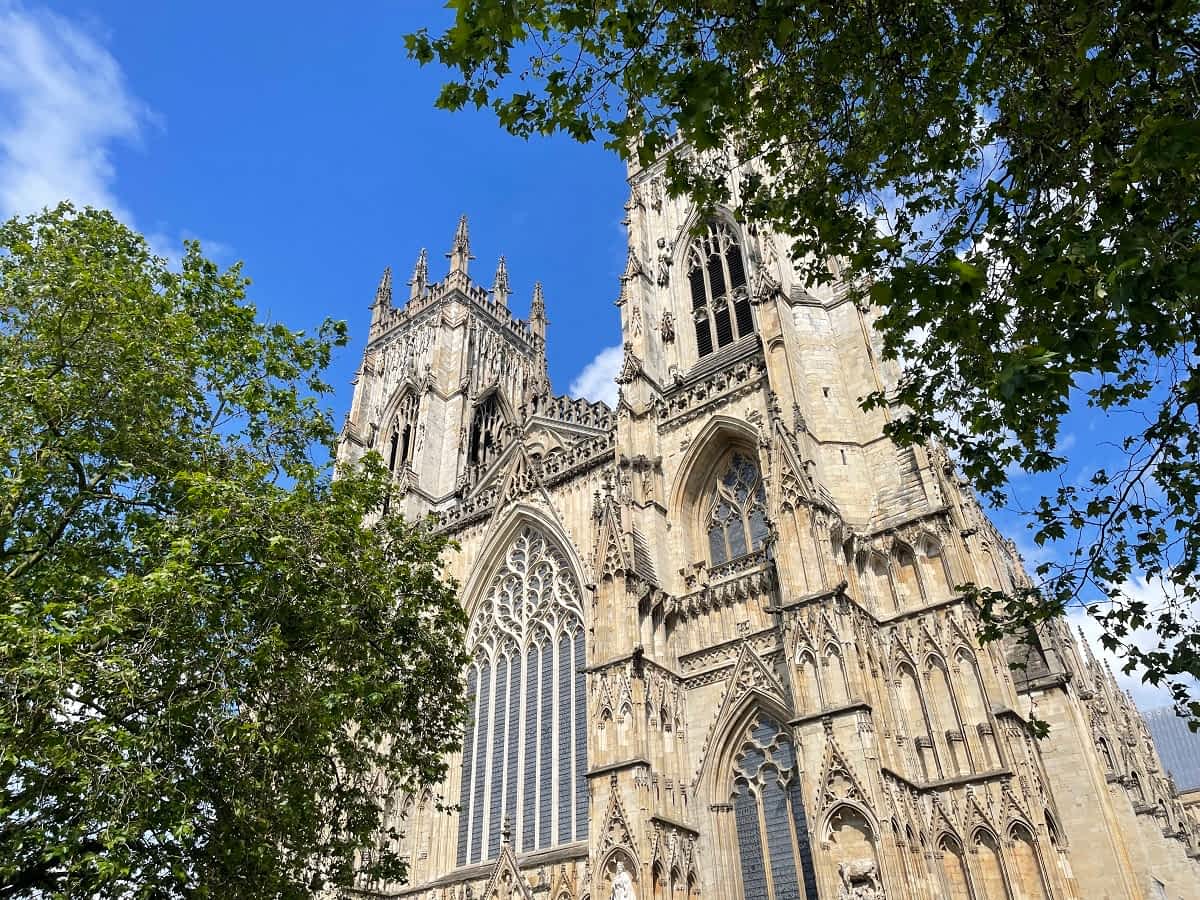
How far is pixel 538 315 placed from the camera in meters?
40.4

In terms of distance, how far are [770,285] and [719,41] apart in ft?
45.7

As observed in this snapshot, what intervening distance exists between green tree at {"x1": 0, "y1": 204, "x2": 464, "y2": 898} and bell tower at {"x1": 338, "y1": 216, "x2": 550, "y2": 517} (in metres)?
15.3

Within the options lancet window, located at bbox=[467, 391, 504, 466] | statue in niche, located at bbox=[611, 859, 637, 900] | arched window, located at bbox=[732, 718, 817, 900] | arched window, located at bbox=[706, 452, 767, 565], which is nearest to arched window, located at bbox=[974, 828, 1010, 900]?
arched window, located at bbox=[732, 718, 817, 900]

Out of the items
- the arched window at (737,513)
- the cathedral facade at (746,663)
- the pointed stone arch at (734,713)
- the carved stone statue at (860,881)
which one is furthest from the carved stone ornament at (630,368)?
the carved stone statue at (860,881)

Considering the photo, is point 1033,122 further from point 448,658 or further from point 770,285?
point 770,285

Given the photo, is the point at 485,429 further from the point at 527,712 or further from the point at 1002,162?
the point at 1002,162

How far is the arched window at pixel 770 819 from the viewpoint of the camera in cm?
1494

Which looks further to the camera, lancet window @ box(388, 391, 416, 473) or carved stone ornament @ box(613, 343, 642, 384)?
lancet window @ box(388, 391, 416, 473)

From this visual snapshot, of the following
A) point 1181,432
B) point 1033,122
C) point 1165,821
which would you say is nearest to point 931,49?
point 1033,122

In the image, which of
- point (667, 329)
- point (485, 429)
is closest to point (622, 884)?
point (667, 329)

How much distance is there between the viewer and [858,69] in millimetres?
7242

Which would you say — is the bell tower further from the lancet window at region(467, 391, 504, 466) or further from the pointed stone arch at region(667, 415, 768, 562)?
the pointed stone arch at region(667, 415, 768, 562)

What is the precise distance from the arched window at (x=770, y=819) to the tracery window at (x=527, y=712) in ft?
11.8

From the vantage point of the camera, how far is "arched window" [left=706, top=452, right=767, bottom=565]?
19.3 meters
